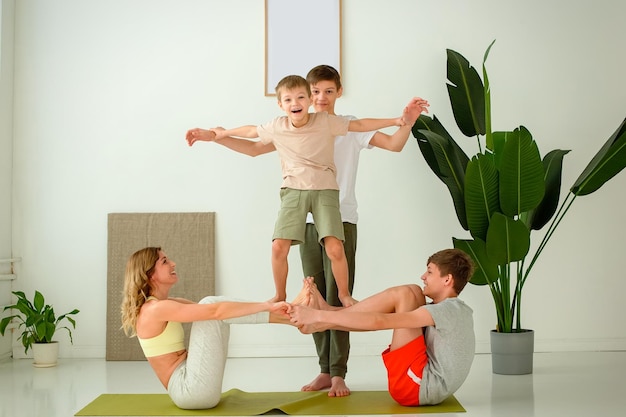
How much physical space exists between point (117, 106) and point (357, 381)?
7.98ft

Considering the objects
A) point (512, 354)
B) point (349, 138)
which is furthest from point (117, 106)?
point (512, 354)

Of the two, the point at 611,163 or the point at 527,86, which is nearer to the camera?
the point at 611,163

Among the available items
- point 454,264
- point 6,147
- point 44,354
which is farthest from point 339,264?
point 6,147

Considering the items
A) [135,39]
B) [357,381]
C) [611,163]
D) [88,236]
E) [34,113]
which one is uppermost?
[135,39]

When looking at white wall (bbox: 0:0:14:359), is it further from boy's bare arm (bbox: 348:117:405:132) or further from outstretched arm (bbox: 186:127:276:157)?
boy's bare arm (bbox: 348:117:405:132)

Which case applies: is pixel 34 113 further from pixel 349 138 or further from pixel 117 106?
pixel 349 138

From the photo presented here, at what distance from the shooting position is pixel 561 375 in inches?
183

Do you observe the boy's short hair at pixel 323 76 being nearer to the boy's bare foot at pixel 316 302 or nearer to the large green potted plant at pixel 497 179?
the large green potted plant at pixel 497 179

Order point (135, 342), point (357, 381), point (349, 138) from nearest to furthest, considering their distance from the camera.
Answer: point (349, 138) → point (357, 381) → point (135, 342)

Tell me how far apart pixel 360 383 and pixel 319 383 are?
1.19 feet

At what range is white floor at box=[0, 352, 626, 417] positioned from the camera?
378 cm

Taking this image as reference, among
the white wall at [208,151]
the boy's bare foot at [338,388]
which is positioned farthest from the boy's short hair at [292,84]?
the white wall at [208,151]

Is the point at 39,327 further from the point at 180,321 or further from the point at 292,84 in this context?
the point at 292,84

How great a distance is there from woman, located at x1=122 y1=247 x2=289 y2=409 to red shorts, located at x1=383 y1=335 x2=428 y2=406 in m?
0.49
